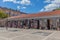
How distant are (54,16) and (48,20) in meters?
3.72

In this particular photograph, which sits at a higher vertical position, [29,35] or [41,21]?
[41,21]

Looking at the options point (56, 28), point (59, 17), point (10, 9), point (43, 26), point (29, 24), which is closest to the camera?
Result: point (59, 17)

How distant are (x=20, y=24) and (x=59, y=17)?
13678mm

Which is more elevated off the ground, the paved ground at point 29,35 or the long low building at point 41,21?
the long low building at point 41,21

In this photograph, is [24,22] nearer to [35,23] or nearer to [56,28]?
[35,23]

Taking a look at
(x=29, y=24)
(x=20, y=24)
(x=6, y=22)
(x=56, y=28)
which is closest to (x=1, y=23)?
(x=6, y=22)

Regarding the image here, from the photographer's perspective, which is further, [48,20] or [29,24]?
[29,24]

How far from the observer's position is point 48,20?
32.2 metres

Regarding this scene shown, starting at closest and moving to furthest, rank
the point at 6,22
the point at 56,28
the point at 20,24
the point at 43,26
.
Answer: the point at 56,28
the point at 43,26
the point at 20,24
the point at 6,22

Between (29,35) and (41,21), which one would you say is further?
(41,21)

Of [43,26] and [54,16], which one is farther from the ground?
[54,16]

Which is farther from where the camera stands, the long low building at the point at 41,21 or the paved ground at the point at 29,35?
the long low building at the point at 41,21

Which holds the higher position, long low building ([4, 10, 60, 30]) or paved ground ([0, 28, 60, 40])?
long low building ([4, 10, 60, 30])

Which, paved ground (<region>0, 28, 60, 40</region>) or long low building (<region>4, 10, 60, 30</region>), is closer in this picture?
paved ground (<region>0, 28, 60, 40</region>)
